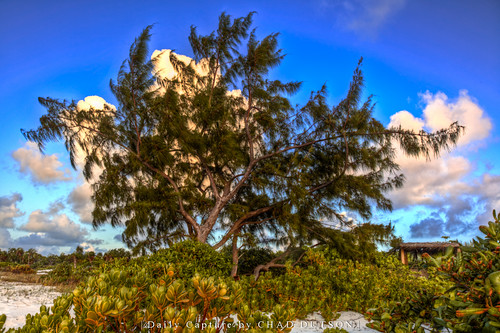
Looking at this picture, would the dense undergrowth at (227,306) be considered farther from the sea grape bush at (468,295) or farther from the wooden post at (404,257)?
the wooden post at (404,257)

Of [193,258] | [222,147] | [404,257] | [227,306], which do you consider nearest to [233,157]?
[222,147]

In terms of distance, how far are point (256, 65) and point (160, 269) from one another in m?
6.99

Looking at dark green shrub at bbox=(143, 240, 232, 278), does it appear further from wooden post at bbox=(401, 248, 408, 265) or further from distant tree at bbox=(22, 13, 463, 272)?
wooden post at bbox=(401, 248, 408, 265)

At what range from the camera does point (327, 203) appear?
408 inches

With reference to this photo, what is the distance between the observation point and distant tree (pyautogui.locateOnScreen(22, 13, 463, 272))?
9.59 m

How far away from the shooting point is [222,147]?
9922mm

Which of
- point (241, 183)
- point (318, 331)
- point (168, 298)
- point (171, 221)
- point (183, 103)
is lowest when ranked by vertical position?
point (318, 331)

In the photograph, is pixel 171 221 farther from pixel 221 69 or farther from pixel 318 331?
pixel 318 331

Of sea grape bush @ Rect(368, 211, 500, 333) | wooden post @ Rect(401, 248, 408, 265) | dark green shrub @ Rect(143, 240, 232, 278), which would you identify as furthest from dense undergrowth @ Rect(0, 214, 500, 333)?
wooden post @ Rect(401, 248, 408, 265)

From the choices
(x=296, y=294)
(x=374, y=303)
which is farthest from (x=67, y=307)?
(x=374, y=303)

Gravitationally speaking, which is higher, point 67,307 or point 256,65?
point 256,65

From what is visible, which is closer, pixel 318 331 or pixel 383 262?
pixel 318 331

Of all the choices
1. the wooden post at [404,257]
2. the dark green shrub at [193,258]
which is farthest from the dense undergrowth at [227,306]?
the wooden post at [404,257]

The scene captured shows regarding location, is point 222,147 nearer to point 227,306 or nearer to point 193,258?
point 193,258
